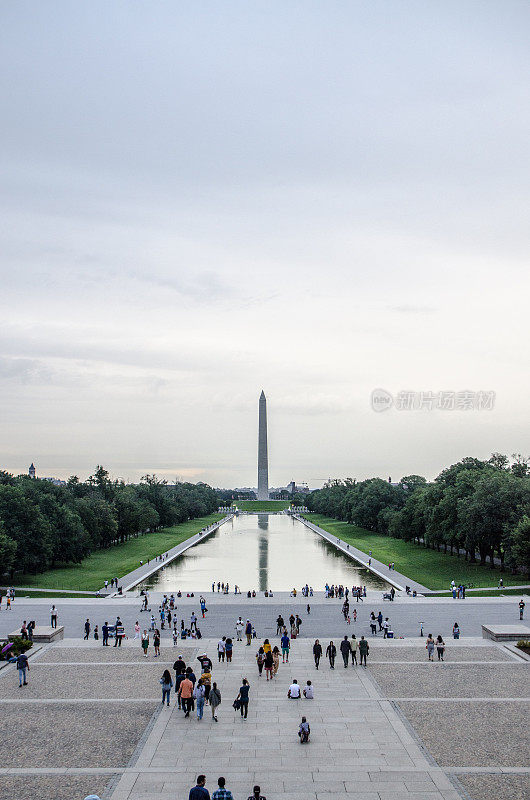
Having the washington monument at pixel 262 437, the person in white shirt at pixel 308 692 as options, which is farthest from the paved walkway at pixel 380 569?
the washington monument at pixel 262 437

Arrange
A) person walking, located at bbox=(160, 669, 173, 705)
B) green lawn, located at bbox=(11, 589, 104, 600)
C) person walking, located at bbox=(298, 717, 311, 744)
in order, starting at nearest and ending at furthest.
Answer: person walking, located at bbox=(298, 717, 311, 744) < person walking, located at bbox=(160, 669, 173, 705) < green lawn, located at bbox=(11, 589, 104, 600)

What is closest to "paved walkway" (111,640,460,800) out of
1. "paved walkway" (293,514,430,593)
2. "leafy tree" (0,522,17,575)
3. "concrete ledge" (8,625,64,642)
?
"concrete ledge" (8,625,64,642)

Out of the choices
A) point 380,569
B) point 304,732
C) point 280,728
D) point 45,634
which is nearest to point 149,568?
point 380,569

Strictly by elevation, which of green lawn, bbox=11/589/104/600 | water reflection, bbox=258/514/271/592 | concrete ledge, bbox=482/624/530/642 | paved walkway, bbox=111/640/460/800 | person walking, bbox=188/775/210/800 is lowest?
water reflection, bbox=258/514/271/592

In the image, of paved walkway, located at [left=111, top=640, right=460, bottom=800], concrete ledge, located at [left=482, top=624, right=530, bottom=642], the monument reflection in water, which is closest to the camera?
paved walkway, located at [left=111, top=640, right=460, bottom=800]

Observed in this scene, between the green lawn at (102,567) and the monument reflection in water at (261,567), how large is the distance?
3.77 meters

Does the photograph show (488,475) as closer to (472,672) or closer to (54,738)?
(472,672)

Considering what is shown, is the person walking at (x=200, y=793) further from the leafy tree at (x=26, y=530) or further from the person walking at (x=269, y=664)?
the leafy tree at (x=26, y=530)

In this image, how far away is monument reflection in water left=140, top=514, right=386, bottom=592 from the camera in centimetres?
5275

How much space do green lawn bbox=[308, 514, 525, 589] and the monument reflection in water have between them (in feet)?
13.4

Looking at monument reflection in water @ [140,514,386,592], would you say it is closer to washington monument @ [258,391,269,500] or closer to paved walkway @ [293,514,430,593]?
paved walkway @ [293,514,430,593]

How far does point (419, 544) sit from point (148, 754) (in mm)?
77201

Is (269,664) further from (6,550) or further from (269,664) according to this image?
(6,550)

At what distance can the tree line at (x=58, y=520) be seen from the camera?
51500 mm
